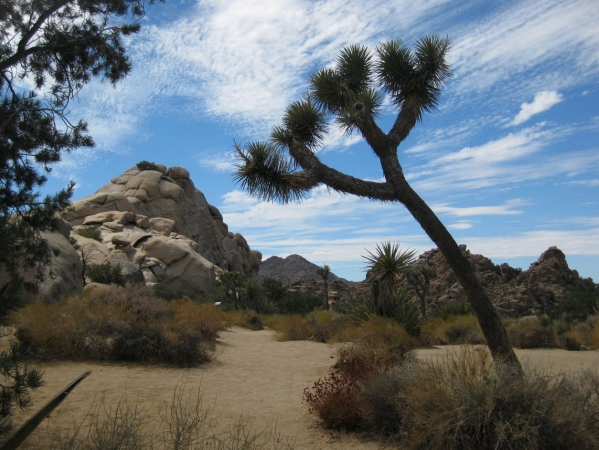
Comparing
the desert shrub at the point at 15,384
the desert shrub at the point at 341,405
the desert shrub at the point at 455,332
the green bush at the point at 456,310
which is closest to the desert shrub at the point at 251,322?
the desert shrub at the point at 455,332

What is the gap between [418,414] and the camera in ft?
17.5

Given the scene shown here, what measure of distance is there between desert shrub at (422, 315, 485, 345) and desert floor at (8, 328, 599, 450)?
3710mm

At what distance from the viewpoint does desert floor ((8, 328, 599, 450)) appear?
6.47 m

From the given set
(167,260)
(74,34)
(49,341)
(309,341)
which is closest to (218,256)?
(167,260)

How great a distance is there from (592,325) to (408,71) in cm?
1340

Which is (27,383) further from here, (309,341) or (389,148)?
(309,341)

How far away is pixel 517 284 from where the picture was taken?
36156mm

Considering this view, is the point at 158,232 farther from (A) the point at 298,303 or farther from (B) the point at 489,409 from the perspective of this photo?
(B) the point at 489,409

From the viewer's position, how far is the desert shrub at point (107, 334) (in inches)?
385

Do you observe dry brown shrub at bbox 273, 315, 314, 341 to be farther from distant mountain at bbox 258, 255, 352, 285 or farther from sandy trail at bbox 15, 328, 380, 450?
distant mountain at bbox 258, 255, 352, 285

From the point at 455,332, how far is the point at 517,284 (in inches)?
808

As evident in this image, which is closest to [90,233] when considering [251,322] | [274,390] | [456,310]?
[251,322]

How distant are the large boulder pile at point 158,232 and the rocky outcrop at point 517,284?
1407 cm

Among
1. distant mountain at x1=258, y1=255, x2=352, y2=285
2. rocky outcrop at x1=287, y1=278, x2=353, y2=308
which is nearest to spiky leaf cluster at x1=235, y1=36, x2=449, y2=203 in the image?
rocky outcrop at x1=287, y1=278, x2=353, y2=308
